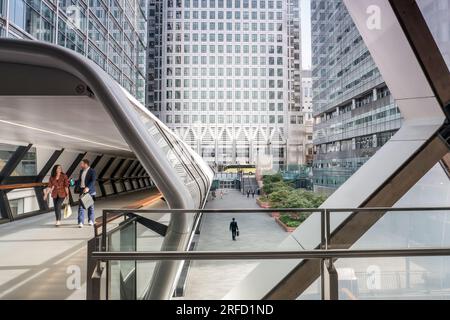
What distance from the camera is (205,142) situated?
78312 mm

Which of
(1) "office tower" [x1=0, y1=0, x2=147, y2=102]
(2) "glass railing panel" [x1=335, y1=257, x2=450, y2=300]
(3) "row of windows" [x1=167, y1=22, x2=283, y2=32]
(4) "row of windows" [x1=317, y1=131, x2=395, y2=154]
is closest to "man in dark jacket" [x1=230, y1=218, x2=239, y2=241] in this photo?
(2) "glass railing panel" [x1=335, y1=257, x2=450, y2=300]

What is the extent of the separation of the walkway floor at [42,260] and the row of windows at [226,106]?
72.1 metres

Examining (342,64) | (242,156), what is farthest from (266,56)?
(342,64)

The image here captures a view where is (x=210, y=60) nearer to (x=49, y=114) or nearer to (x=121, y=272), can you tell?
(x=49, y=114)

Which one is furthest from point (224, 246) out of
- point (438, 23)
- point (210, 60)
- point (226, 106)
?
point (210, 60)

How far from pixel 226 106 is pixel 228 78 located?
586cm

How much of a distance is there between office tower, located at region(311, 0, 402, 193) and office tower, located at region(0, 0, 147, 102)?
14.1 meters

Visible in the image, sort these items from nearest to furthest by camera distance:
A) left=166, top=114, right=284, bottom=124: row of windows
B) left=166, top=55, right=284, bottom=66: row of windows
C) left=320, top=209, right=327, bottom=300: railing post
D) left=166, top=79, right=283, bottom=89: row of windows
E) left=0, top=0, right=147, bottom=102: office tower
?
left=320, top=209, right=327, bottom=300: railing post → left=0, top=0, right=147, bottom=102: office tower → left=166, top=114, right=284, bottom=124: row of windows → left=166, top=79, right=283, bottom=89: row of windows → left=166, top=55, right=284, bottom=66: row of windows

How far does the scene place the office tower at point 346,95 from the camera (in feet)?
32.9

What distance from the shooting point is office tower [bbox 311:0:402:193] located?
10.0 m

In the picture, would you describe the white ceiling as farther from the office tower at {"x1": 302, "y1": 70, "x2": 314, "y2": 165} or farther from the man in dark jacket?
the office tower at {"x1": 302, "y1": 70, "x2": 314, "y2": 165}

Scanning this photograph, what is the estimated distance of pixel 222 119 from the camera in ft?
263
